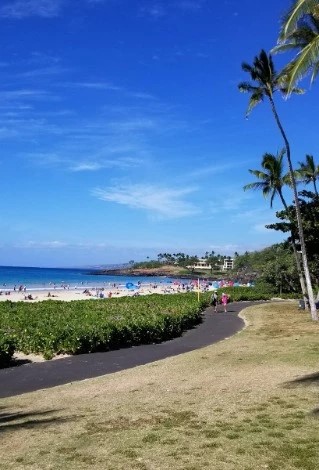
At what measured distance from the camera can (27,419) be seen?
28.7ft

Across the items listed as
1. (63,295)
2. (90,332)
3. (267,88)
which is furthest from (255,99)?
(63,295)

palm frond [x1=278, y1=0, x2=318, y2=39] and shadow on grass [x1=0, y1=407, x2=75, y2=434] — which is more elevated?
palm frond [x1=278, y1=0, x2=318, y2=39]

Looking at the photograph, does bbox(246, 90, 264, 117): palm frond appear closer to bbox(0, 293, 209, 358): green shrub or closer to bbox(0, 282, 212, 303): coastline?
bbox(0, 293, 209, 358): green shrub

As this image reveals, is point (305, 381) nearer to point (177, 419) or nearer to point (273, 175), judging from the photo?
point (177, 419)

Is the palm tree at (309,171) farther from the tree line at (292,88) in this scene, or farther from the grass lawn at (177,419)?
the grass lawn at (177,419)

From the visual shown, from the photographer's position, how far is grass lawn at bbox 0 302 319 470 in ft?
20.6

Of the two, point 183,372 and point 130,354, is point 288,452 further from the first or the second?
point 130,354

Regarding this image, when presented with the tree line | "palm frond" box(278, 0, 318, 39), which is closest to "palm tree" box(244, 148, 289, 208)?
the tree line

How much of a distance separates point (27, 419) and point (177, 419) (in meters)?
2.86

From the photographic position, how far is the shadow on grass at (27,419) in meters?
8.23

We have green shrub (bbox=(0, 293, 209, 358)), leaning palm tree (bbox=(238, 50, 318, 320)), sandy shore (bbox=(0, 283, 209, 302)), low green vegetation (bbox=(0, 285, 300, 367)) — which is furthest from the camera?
sandy shore (bbox=(0, 283, 209, 302))

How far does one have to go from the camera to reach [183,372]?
12797mm

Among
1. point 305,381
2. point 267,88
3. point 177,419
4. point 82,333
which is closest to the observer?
point 177,419

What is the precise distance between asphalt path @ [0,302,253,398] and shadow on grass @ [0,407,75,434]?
2.36 metres
